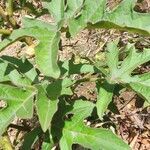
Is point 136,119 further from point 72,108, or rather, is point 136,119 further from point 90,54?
point 72,108

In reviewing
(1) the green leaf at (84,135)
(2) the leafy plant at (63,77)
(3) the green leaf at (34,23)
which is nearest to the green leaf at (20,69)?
(2) the leafy plant at (63,77)

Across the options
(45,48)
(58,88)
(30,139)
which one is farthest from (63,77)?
(45,48)

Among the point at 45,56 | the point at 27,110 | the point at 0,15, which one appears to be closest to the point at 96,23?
the point at 45,56

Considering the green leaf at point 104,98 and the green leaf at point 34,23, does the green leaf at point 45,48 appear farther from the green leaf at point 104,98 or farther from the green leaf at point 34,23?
the green leaf at point 104,98

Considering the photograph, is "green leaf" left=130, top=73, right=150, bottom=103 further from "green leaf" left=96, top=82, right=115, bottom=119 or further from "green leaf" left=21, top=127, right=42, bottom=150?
"green leaf" left=21, top=127, right=42, bottom=150

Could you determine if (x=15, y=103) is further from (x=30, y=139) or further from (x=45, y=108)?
(x=30, y=139)

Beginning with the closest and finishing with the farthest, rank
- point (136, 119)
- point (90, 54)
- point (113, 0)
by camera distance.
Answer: point (136, 119)
point (90, 54)
point (113, 0)
